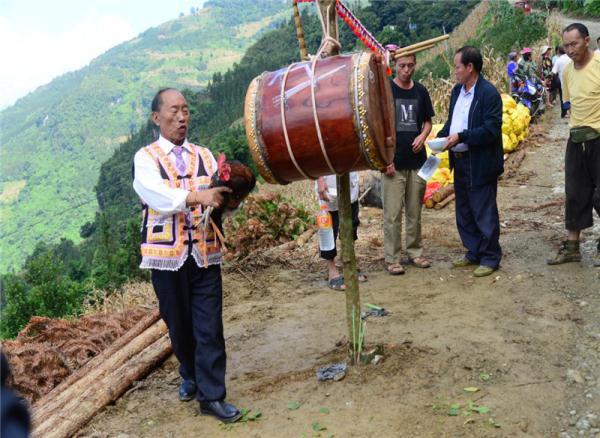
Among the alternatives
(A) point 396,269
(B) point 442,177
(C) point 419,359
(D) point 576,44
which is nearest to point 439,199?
(B) point 442,177

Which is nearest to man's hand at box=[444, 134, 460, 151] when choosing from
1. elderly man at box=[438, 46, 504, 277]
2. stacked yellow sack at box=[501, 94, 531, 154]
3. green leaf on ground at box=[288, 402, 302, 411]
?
elderly man at box=[438, 46, 504, 277]

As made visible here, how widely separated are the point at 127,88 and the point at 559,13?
15165 cm

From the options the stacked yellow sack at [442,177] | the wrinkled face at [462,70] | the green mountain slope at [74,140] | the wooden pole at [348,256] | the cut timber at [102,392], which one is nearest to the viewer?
the cut timber at [102,392]

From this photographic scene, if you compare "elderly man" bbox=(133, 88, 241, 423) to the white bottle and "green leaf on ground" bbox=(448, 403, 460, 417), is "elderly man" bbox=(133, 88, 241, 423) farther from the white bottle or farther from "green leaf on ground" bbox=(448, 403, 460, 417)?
the white bottle

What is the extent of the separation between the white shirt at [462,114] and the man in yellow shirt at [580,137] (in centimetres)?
87

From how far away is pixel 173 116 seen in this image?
3627mm

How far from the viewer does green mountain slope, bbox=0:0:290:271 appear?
342 ft

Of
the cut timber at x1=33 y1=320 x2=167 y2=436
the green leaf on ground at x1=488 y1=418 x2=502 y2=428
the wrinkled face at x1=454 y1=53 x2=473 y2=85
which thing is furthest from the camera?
the wrinkled face at x1=454 y1=53 x2=473 y2=85

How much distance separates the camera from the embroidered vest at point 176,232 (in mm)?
3570

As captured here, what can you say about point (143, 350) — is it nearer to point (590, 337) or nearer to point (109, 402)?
point (109, 402)

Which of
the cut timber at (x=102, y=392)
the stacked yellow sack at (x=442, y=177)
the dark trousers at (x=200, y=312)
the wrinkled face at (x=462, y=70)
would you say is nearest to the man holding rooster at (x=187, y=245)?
the dark trousers at (x=200, y=312)

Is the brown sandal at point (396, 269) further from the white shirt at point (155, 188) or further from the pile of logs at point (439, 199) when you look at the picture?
the pile of logs at point (439, 199)

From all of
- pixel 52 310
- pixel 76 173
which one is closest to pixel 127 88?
pixel 76 173

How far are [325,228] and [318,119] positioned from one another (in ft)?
8.03
